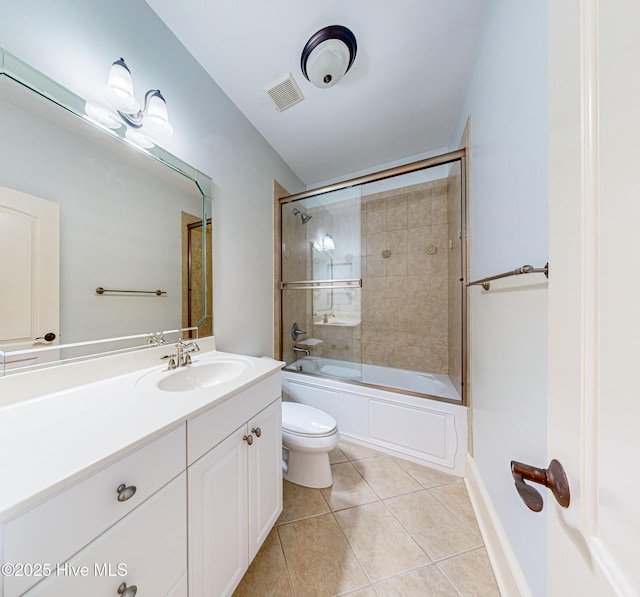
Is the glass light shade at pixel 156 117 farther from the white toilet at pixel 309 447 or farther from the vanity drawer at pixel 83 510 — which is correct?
the white toilet at pixel 309 447

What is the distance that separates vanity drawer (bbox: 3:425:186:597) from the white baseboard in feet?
4.05

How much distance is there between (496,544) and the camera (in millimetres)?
1009

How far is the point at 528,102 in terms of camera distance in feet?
2.60

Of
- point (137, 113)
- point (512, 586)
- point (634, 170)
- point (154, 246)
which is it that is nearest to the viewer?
point (634, 170)

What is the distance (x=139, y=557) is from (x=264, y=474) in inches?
20.6

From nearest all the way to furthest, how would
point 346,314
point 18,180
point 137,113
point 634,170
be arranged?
point 634,170
point 18,180
point 137,113
point 346,314

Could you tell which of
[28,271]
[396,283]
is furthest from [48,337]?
[396,283]

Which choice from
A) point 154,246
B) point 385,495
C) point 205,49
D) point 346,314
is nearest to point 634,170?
point 154,246

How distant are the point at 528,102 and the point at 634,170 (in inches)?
33.7

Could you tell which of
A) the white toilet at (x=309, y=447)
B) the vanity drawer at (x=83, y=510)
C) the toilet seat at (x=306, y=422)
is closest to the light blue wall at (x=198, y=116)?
the toilet seat at (x=306, y=422)

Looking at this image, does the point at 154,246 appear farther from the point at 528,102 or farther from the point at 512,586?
the point at 512,586

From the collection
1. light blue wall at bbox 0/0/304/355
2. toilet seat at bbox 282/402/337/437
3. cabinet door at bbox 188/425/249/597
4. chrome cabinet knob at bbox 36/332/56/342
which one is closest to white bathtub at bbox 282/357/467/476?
toilet seat at bbox 282/402/337/437

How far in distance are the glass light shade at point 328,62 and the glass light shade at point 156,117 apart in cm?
81

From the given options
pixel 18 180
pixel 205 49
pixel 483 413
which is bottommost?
pixel 483 413
